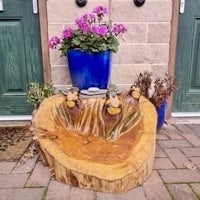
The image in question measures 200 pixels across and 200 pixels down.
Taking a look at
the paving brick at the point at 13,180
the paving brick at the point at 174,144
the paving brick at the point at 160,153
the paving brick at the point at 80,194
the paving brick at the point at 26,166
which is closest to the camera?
the paving brick at the point at 80,194

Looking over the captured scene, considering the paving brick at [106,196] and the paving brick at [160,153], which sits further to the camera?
the paving brick at [160,153]

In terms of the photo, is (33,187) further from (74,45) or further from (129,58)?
(129,58)

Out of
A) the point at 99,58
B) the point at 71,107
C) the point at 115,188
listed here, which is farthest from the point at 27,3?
the point at 115,188

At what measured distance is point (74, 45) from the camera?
2055 millimetres

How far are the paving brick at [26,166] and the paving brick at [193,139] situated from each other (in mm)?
1271

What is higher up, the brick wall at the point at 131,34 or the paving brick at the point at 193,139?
the brick wall at the point at 131,34

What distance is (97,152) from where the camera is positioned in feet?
5.77

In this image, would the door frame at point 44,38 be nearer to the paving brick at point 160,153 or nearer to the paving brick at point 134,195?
the paving brick at point 160,153

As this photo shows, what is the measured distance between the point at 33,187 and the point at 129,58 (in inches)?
58.8

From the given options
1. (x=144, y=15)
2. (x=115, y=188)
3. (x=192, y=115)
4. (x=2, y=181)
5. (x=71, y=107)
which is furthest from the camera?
(x=192, y=115)

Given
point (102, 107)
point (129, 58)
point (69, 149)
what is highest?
point (129, 58)

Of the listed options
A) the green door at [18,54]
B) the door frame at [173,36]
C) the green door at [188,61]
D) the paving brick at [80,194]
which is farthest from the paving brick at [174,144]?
the green door at [18,54]

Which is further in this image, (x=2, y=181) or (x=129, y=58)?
→ (x=129, y=58)

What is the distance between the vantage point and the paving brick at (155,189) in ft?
4.87
